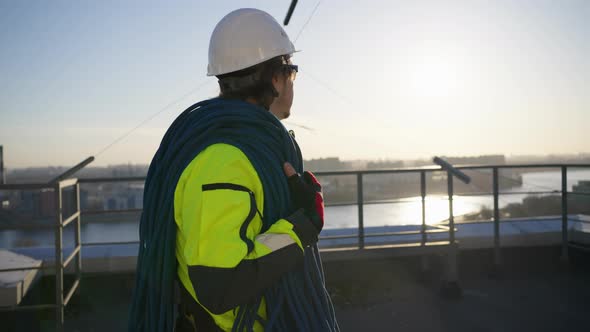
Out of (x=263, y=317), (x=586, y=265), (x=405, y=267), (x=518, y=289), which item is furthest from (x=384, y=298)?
(x=263, y=317)

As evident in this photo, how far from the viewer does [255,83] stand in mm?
1268

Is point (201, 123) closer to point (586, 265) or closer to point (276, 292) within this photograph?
point (276, 292)

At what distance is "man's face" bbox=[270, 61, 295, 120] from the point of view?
1.30 m

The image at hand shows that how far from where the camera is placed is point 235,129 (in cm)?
115

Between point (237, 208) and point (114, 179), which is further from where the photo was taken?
point (114, 179)

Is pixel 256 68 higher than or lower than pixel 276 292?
higher

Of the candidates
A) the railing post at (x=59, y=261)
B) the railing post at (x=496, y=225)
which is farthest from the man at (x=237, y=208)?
the railing post at (x=496, y=225)

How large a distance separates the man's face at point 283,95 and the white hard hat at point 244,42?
0.07m

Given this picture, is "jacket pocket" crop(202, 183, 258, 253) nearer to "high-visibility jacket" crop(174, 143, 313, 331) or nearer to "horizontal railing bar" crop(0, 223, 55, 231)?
"high-visibility jacket" crop(174, 143, 313, 331)

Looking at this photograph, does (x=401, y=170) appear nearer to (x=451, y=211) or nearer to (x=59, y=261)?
(x=451, y=211)

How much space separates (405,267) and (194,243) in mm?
3572

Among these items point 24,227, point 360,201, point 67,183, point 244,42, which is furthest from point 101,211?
point 244,42

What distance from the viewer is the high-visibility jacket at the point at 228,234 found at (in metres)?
0.98

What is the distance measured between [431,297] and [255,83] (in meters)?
3.04
